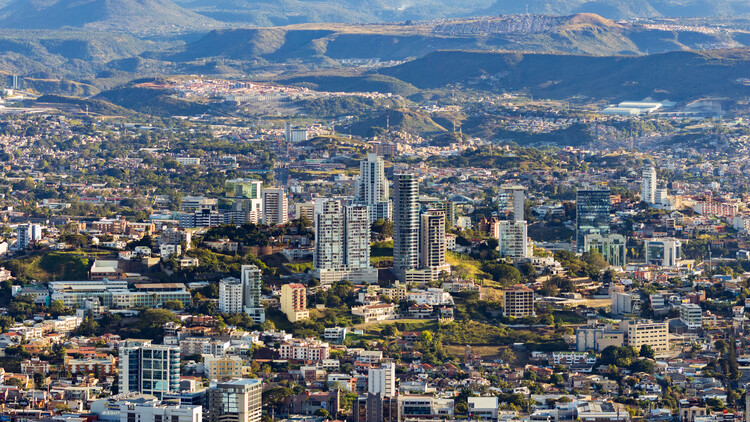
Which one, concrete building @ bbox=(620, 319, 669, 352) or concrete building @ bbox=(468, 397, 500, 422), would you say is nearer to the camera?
concrete building @ bbox=(468, 397, 500, 422)

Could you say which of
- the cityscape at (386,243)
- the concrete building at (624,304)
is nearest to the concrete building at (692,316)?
the cityscape at (386,243)

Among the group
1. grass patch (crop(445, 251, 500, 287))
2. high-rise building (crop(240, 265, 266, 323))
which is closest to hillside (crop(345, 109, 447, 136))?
grass patch (crop(445, 251, 500, 287))

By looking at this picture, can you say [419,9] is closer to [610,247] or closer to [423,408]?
[610,247]

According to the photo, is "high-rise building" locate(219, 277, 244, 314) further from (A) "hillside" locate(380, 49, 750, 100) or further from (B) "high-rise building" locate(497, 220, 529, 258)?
(A) "hillside" locate(380, 49, 750, 100)

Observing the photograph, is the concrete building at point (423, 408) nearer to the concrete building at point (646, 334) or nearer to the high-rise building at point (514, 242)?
the concrete building at point (646, 334)

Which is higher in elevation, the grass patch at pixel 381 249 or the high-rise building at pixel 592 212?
the high-rise building at pixel 592 212

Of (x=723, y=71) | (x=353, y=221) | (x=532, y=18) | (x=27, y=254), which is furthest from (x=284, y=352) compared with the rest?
(x=532, y=18)

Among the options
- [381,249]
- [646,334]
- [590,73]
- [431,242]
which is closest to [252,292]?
[431,242]
